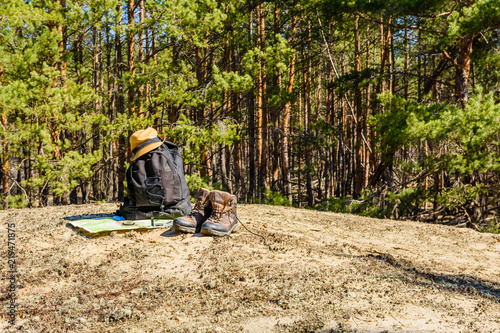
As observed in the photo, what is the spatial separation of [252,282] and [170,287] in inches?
27.0

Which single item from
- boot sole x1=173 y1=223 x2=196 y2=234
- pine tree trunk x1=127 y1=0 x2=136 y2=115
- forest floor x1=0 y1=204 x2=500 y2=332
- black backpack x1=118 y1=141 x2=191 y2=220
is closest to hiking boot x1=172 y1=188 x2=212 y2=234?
boot sole x1=173 y1=223 x2=196 y2=234

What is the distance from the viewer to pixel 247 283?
3.29 m

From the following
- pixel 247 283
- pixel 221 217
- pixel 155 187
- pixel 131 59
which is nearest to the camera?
pixel 247 283

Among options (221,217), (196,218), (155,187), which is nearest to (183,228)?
(196,218)

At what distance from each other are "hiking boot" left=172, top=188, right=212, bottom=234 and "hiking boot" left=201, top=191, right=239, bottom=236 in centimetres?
12

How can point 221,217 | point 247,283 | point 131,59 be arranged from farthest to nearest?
point 131,59 < point 221,217 < point 247,283

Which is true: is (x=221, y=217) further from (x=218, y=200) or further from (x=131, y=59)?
(x=131, y=59)

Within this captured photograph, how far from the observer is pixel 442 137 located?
8742 mm

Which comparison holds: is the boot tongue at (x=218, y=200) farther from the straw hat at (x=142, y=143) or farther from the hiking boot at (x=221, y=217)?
the straw hat at (x=142, y=143)

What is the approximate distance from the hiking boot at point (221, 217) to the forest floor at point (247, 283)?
11cm

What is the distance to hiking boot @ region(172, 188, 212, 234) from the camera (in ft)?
14.9

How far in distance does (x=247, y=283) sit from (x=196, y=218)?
5.24ft

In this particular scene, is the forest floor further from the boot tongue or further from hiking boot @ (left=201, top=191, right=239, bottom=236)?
the boot tongue

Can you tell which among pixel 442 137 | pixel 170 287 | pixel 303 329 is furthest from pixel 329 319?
pixel 442 137
